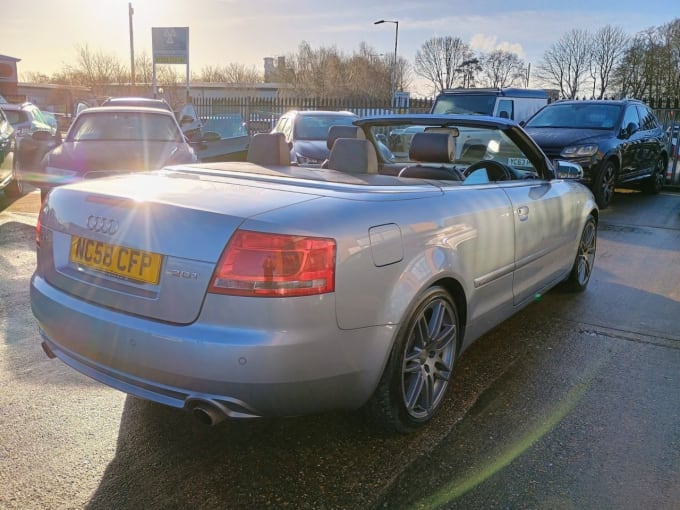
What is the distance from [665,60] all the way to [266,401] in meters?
51.7

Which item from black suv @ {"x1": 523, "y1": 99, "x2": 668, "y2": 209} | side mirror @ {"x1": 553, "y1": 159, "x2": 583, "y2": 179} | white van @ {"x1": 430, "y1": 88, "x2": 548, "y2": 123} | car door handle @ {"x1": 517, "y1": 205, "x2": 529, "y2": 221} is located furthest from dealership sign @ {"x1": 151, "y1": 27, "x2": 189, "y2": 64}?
car door handle @ {"x1": 517, "y1": 205, "x2": 529, "y2": 221}

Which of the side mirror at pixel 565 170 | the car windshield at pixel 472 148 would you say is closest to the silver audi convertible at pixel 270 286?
the car windshield at pixel 472 148

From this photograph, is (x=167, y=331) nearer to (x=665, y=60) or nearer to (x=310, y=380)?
(x=310, y=380)

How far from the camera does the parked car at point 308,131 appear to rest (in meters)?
11.2

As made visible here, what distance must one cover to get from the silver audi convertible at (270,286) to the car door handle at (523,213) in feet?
1.08

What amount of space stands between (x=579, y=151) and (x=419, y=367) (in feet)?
27.0

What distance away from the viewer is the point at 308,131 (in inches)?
484

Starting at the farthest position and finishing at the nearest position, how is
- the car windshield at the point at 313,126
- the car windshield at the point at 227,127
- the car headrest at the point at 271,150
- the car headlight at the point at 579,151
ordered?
the car windshield at the point at 227,127, the car windshield at the point at 313,126, the car headlight at the point at 579,151, the car headrest at the point at 271,150

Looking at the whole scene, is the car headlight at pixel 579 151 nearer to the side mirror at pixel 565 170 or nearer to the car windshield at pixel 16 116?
the side mirror at pixel 565 170

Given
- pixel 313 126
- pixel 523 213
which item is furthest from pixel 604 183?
pixel 523 213

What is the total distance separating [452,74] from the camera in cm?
7456

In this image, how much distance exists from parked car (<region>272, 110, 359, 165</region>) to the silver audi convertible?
311 inches

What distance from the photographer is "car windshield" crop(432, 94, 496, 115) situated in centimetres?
1473

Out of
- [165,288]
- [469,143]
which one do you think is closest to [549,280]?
[469,143]
